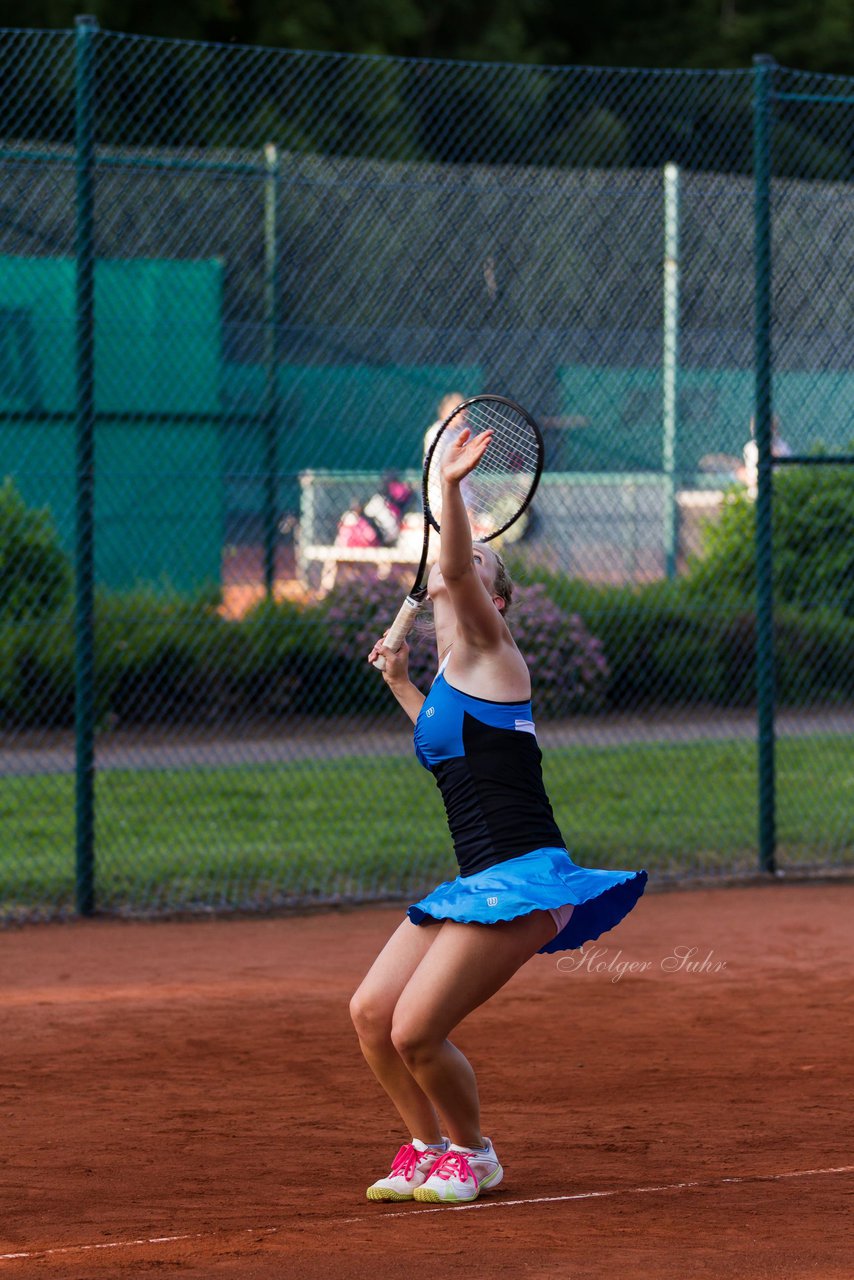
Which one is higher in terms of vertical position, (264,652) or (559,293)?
(559,293)

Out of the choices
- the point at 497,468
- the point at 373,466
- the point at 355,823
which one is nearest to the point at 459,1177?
the point at 497,468

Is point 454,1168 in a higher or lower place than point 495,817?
lower

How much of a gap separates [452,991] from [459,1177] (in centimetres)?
49

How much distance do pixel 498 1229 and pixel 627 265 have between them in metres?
5.52

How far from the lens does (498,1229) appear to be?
169 inches

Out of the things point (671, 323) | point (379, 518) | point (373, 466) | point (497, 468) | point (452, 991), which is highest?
point (671, 323)

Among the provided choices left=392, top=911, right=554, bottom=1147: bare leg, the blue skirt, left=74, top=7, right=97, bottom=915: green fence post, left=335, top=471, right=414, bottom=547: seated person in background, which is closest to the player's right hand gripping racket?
the blue skirt

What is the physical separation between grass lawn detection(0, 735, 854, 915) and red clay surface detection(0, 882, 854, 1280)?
493 mm

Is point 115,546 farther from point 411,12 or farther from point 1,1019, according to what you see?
point 411,12

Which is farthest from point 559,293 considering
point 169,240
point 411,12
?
point 411,12

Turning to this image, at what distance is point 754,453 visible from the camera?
912 centimetres

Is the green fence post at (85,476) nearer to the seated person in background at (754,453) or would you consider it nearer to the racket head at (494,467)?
the racket head at (494,467)

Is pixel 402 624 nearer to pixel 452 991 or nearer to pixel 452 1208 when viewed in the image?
pixel 452 991

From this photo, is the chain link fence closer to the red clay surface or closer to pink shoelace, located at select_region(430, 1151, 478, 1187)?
the red clay surface
